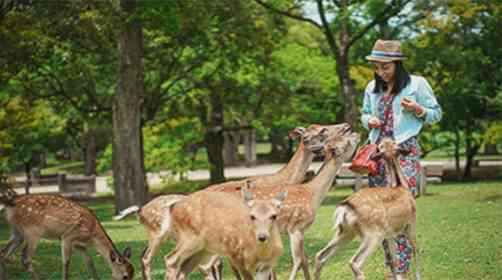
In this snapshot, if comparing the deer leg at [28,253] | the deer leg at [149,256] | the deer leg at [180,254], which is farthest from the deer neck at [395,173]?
the deer leg at [28,253]

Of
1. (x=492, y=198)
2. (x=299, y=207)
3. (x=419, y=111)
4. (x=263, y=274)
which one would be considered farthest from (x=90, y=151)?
(x=263, y=274)

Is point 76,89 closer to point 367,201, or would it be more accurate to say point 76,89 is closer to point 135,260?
point 135,260

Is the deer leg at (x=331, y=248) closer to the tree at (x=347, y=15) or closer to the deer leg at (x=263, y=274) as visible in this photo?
the deer leg at (x=263, y=274)

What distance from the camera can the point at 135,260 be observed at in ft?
41.2

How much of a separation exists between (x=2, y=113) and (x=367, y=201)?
62.7ft

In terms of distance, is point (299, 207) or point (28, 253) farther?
point (28, 253)

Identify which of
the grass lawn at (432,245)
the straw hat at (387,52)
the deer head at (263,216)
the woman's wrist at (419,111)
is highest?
the straw hat at (387,52)

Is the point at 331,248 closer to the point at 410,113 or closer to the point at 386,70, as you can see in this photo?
the point at 410,113

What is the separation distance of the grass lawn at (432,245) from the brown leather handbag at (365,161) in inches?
71.0

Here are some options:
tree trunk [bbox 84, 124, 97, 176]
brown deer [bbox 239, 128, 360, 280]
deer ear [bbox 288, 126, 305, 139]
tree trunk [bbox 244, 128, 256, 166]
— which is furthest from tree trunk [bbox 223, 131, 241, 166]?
brown deer [bbox 239, 128, 360, 280]

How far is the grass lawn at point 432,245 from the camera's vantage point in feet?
34.1

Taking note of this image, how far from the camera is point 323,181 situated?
9172 millimetres

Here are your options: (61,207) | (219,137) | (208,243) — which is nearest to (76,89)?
(219,137)

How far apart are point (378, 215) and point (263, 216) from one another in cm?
149
